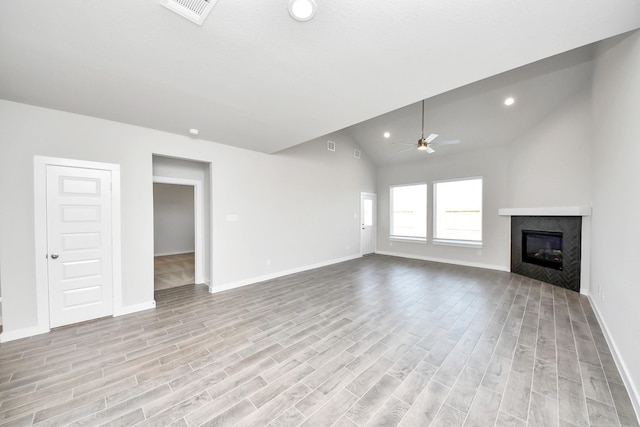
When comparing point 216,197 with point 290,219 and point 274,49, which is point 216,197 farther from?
point 274,49

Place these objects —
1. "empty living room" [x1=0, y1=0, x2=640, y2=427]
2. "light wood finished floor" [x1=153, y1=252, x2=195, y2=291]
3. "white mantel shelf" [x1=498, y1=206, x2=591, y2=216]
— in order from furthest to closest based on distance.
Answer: "light wood finished floor" [x1=153, y1=252, x2=195, y2=291]
"white mantel shelf" [x1=498, y1=206, x2=591, y2=216]
"empty living room" [x1=0, y1=0, x2=640, y2=427]

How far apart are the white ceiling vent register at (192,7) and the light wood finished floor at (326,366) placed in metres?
2.80

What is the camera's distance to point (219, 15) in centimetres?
155

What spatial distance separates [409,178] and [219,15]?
22.0 feet

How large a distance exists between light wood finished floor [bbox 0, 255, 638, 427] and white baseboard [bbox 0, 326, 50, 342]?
0.17m

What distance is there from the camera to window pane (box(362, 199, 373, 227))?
25.3 feet

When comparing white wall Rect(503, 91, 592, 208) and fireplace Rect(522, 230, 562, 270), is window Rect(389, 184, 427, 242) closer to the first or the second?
white wall Rect(503, 91, 592, 208)

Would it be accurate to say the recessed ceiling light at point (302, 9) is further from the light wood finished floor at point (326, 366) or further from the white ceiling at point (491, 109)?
the white ceiling at point (491, 109)

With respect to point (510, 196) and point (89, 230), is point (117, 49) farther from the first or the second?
point (510, 196)

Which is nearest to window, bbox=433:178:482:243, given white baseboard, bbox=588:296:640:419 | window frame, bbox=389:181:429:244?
window frame, bbox=389:181:429:244

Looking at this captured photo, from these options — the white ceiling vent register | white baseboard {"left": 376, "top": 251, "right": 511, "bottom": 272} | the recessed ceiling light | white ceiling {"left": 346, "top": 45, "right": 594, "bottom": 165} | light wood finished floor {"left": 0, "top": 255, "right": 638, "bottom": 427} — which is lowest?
light wood finished floor {"left": 0, "top": 255, "right": 638, "bottom": 427}

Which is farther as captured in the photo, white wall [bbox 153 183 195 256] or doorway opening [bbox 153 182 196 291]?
white wall [bbox 153 183 195 256]

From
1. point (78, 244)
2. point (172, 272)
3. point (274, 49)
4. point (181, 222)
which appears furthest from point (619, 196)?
point (181, 222)

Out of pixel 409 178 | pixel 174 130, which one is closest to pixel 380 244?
pixel 409 178
